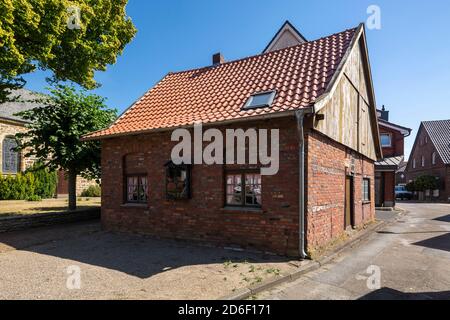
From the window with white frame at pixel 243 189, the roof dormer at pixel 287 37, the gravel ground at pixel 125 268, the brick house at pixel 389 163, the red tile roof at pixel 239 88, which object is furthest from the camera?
the brick house at pixel 389 163

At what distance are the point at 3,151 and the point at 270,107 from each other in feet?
70.4

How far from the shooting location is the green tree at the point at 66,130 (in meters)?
12.2

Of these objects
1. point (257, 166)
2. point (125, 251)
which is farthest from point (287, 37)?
point (125, 251)

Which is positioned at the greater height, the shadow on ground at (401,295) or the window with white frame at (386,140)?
the window with white frame at (386,140)

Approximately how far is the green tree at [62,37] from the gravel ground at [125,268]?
540cm

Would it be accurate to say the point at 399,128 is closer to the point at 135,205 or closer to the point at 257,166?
the point at 257,166

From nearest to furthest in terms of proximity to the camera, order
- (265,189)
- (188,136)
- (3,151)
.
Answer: (265,189) < (188,136) < (3,151)

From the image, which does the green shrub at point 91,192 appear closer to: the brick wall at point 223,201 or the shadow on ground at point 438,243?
the brick wall at point 223,201

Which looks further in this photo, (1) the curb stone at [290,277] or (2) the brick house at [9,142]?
(2) the brick house at [9,142]

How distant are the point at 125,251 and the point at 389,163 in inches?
817

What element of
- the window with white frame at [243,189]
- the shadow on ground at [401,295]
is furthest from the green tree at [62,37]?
the shadow on ground at [401,295]
